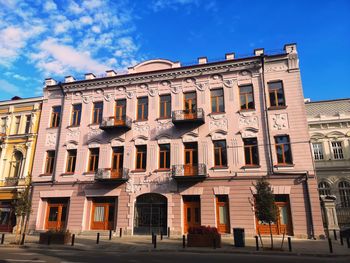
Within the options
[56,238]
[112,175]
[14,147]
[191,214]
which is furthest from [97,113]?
[191,214]

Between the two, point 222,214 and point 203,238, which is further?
point 222,214

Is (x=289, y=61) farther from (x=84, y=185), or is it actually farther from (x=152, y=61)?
(x=84, y=185)

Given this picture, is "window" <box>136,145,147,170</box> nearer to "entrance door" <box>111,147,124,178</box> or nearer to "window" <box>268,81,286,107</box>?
"entrance door" <box>111,147,124,178</box>

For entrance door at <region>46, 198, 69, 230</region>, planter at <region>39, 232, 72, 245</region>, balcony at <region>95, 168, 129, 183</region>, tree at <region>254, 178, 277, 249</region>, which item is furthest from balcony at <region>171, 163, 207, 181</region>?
entrance door at <region>46, 198, 69, 230</region>

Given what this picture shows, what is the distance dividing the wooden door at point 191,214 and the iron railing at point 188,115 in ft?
21.9

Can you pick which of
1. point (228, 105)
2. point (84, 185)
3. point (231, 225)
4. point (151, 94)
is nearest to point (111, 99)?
point (151, 94)

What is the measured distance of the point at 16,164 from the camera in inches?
1076

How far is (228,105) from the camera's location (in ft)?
76.2

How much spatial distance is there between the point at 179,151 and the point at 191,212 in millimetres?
4986

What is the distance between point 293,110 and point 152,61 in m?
13.4

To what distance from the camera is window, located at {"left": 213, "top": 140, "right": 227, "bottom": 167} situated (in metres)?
22.1

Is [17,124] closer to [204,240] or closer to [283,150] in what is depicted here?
[204,240]

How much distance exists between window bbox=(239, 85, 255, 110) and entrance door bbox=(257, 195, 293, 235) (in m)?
7.53

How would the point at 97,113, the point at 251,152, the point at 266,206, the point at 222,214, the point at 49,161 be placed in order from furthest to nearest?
the point at 97,113
the point at 49,161
the point at 251,152
the point at 222,214
the point at 266,206
